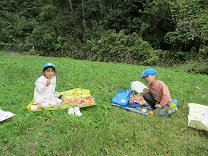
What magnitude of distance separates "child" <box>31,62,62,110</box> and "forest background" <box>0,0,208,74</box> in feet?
25.6

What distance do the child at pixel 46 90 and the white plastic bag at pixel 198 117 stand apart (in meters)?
2.63

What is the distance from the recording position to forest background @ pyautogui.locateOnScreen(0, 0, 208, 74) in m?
12.7

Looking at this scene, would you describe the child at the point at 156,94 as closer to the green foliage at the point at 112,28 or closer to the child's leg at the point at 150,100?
the child's leg at the point at 150,100

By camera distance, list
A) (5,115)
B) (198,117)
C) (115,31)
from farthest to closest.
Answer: (115,31), (198,117), (5,115)

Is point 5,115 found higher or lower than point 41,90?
lower

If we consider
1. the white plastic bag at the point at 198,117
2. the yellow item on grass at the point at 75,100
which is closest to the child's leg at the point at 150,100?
the white plastic bag at the point at 198,117

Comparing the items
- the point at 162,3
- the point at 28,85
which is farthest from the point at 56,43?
the point at 28,85

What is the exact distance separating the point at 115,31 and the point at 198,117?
13047mm

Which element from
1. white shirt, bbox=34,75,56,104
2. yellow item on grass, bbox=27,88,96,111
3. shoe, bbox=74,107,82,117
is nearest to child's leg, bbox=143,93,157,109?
yellow item on grass, bbox=27,88,96,111

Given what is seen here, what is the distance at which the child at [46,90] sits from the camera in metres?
4.32

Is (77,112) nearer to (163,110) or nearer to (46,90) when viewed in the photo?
(46,90)

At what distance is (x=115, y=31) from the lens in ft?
53.4

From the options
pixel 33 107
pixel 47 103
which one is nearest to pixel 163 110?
pixel 47 103

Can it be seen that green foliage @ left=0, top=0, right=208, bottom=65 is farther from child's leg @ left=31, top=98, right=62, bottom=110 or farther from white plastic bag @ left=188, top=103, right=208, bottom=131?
child's leg @ left=31, top=98, right=62, bottom=110
